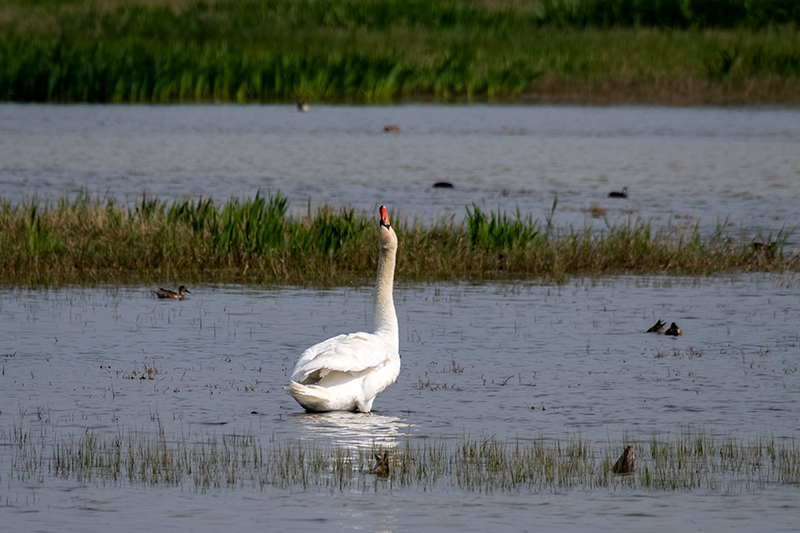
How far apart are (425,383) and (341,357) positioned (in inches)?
61.2

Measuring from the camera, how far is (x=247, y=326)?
1294cm

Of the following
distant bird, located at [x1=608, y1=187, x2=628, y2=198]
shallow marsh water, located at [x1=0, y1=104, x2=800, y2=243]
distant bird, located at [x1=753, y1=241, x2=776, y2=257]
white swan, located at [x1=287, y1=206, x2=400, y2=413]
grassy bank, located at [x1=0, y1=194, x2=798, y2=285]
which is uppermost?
white swan, located at [x1=287, y1=206, x2=400, y2=413]

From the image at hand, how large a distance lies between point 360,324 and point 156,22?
1444 inches

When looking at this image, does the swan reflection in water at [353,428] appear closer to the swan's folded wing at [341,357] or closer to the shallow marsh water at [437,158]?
the swan's folded wing at [341,357]

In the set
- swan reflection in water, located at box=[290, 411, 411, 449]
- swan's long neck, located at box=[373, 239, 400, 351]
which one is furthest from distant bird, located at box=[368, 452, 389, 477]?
swan's long neck, located at box=[373, 239, 400, 351]

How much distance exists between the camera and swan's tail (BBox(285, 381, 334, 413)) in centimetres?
899

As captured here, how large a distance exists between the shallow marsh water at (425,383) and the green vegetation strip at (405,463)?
13 centimetres

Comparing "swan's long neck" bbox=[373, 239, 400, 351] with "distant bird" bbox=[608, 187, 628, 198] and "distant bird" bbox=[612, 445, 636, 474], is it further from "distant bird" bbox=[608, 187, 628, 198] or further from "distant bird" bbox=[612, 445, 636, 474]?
"distant bird" bbox=[608, 187, 628, 198]

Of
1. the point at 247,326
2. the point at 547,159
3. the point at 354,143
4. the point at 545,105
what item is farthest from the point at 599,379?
the point at 545,105

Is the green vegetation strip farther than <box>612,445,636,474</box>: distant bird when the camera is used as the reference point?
No

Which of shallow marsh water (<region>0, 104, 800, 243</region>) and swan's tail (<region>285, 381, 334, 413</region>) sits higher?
swan's tail (<region>285, 381, 334, 413</region>)

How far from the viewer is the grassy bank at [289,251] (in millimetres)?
15898

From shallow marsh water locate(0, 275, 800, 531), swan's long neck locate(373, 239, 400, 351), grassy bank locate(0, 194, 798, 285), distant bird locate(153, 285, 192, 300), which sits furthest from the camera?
grassy bank locate(0, 194, 798, 285)

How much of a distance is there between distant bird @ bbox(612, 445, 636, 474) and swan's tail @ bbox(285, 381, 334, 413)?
209 centimetres
